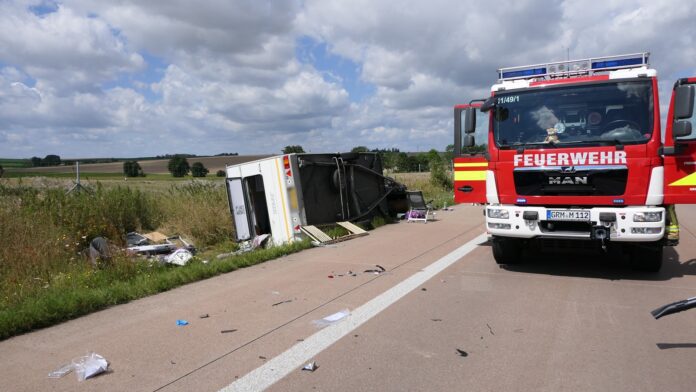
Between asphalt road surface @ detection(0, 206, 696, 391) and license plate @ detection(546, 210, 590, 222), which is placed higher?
license plate @ detection(546, 210, 590, 222)

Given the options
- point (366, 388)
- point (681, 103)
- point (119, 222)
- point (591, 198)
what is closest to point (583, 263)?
point (591, 198)

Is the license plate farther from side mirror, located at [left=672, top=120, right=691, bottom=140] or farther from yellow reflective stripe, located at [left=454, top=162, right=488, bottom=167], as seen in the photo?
yellow reflective stripe, located at [left=454, top=162, right=488, bottom=167]

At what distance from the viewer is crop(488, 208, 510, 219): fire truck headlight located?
7.05m

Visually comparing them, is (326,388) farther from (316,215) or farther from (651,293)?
(316,215)

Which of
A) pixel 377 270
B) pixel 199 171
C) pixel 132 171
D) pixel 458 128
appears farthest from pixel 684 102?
pixel 132 171

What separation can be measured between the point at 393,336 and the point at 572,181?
3.67 metres

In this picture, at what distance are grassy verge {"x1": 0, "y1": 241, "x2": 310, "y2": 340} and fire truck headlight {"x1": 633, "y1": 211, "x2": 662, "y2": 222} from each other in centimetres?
581

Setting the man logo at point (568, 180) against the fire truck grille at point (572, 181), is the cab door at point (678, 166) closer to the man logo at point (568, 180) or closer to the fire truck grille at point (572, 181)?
the fire truck grille at point (572, 181)

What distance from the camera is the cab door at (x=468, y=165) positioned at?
8.05 meters

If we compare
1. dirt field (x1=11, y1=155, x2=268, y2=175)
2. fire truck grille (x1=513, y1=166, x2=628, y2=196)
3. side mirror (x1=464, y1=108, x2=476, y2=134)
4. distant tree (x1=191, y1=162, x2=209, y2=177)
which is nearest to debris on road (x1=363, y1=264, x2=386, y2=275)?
fire truck grille (x1=513, y1=166, x2=628, y2=196)

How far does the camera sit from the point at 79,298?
552 centimetres

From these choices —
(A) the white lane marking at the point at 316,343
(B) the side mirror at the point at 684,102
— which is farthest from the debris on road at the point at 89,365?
(B) the side mirror at the point at 684,102

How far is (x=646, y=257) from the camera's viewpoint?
6.95m

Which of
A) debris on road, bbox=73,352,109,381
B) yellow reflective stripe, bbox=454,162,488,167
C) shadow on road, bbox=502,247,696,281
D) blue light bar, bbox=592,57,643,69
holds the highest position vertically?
blue light bar, bbox=592,57,643,69
